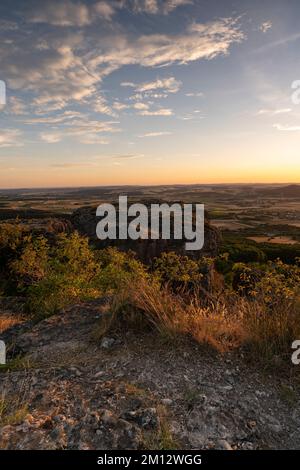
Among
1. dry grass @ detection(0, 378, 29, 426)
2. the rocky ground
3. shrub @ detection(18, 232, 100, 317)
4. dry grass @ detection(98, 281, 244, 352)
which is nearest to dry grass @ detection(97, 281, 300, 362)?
dry grass @ detection(98, 281, 244, 352)

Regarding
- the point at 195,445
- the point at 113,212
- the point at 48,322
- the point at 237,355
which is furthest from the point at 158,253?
the point at 195,445

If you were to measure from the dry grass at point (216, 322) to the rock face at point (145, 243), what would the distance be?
17.2 m

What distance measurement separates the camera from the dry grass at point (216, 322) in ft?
14.0

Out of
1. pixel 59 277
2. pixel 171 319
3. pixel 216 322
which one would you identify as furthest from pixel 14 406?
pixel 59 277

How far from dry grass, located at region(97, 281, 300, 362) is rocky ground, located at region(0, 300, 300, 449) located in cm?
19

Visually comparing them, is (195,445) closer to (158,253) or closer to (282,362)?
(282,362)

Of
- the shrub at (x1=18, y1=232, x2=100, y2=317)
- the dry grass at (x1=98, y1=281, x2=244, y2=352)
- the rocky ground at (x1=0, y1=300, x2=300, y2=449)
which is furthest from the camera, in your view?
the shrub at (x1=18, y1=232, x2=100, y2=317)

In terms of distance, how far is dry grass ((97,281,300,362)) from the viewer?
4.28m

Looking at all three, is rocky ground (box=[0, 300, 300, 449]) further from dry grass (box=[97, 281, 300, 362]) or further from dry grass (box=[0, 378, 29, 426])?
dry grass (box=[97, 281, 300, 362])

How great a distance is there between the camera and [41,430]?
111 inches

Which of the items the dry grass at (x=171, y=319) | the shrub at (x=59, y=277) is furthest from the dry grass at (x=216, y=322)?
the shrub at (x=59, y=277)
